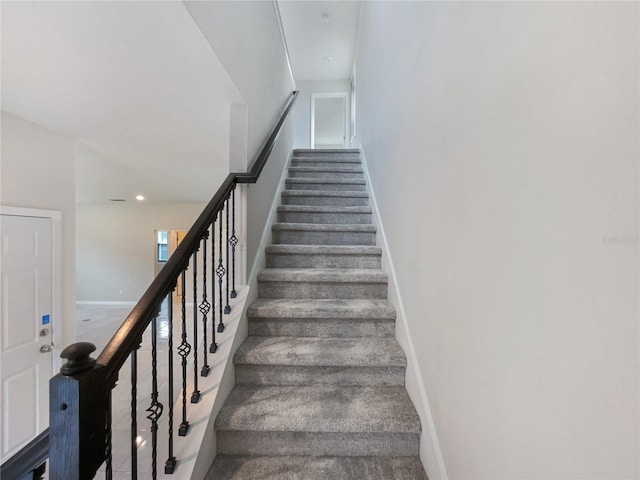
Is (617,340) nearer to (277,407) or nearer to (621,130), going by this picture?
(621,130)

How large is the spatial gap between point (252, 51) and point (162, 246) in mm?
6511

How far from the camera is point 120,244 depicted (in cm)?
678

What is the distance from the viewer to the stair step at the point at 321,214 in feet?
8.68

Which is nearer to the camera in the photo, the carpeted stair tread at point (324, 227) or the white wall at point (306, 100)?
the carpeted stair tread at point (324, 227)

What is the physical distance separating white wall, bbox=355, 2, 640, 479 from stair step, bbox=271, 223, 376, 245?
1195mm

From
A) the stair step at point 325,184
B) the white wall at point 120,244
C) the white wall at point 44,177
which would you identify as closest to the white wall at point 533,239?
the stair step at point 325,184

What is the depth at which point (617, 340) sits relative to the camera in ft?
1.46

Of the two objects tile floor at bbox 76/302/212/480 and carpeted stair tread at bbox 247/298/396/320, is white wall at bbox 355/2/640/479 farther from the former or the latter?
tile floor at bbox 76/302/212/480

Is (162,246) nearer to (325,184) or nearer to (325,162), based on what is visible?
(325,162)

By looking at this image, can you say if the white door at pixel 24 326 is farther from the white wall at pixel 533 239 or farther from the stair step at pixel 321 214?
the white wall at pixel 533 239

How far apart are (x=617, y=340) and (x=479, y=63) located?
0.78 meters

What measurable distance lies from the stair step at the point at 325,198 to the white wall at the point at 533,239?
1652 millimetres

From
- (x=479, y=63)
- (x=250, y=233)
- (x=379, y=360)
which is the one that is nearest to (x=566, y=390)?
(x=479, y=63)

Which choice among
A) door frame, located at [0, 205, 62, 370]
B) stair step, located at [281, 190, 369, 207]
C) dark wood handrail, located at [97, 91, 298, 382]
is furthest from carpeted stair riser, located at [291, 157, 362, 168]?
door frame, located at [0, 205, 62, 370]
